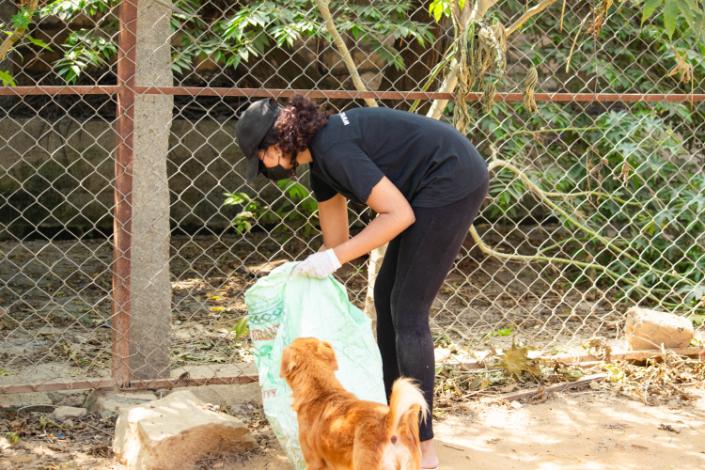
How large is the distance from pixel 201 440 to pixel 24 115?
5029 millimetres

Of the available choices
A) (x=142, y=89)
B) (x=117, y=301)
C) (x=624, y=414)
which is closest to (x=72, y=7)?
(x=142, y=89)

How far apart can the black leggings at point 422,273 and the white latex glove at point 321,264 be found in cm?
26

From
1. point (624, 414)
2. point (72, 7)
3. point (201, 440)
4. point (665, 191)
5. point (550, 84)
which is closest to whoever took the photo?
point (201, 440)

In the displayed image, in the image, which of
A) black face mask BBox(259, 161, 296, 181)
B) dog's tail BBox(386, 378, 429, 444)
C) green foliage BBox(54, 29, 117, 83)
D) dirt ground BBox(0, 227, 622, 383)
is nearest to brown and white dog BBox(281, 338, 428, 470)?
dog's tail BBox(386, 378, 429, 444)

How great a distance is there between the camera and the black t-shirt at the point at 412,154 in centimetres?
305

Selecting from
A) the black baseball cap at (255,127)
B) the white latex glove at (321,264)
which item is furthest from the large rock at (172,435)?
Result: the black baseball cap at (255,127)

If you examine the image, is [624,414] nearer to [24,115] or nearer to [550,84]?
[550,84]

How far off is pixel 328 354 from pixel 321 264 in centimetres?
31

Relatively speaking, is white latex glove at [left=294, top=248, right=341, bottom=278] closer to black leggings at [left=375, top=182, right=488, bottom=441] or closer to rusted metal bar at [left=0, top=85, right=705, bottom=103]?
black leggings at [left=375, top=182, right=488, bottom=441]

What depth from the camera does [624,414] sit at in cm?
413

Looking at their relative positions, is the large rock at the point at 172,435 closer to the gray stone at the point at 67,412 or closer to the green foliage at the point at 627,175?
the gray stone at the point at 67,412

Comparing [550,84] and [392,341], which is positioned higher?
A: [550,84]

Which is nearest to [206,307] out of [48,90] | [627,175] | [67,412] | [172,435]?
[67,412]

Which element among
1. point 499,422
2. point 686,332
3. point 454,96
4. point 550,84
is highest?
point 550,84
